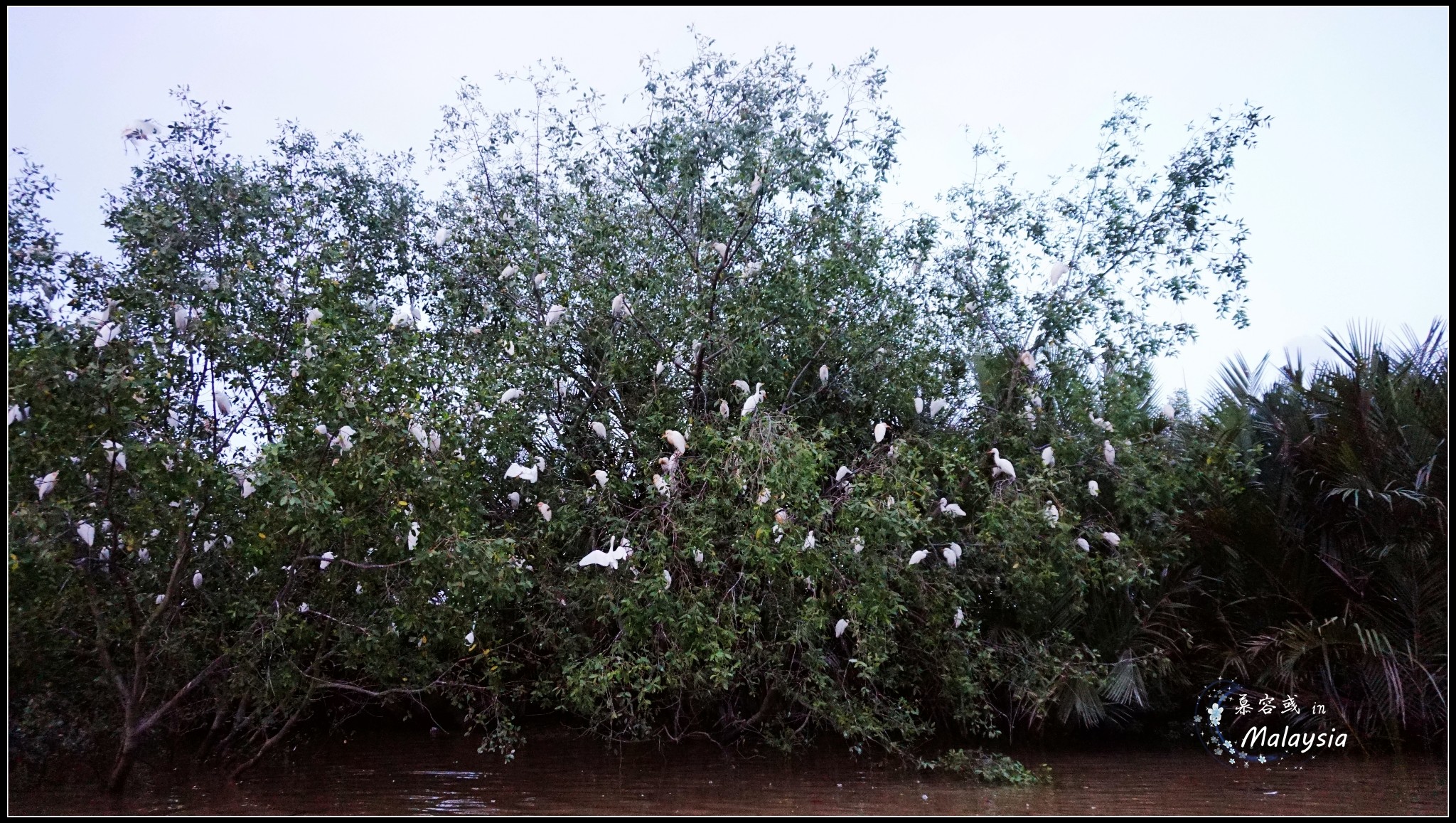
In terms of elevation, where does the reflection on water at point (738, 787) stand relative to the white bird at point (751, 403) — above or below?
below

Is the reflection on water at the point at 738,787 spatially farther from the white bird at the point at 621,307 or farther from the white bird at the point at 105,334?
the white bird at the point at 621,307

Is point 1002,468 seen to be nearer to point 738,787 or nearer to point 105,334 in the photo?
point 738,787

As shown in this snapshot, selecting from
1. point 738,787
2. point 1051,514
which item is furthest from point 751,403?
point 738,787

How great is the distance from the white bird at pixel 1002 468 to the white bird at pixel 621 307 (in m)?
2.38

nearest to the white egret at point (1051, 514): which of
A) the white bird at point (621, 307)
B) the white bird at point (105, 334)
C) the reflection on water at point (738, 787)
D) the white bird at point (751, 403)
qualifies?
the reflection on water at point (738, 787)

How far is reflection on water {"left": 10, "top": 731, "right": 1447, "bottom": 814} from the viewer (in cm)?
561

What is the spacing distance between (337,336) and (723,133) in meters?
2.88

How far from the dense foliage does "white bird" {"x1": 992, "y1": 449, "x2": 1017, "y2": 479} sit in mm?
51

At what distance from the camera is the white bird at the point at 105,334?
4520 millimetres

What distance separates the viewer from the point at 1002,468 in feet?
20.7

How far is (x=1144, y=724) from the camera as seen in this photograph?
8.10m

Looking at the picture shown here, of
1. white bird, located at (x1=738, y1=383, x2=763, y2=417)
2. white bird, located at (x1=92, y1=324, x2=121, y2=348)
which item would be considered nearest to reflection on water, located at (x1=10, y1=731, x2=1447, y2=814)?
white bird, located at (x1=738, y1=383, x2=763, y2=417)

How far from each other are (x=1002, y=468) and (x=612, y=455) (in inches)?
98.0

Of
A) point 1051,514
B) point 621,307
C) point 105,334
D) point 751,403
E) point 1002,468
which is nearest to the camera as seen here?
point 105,334
